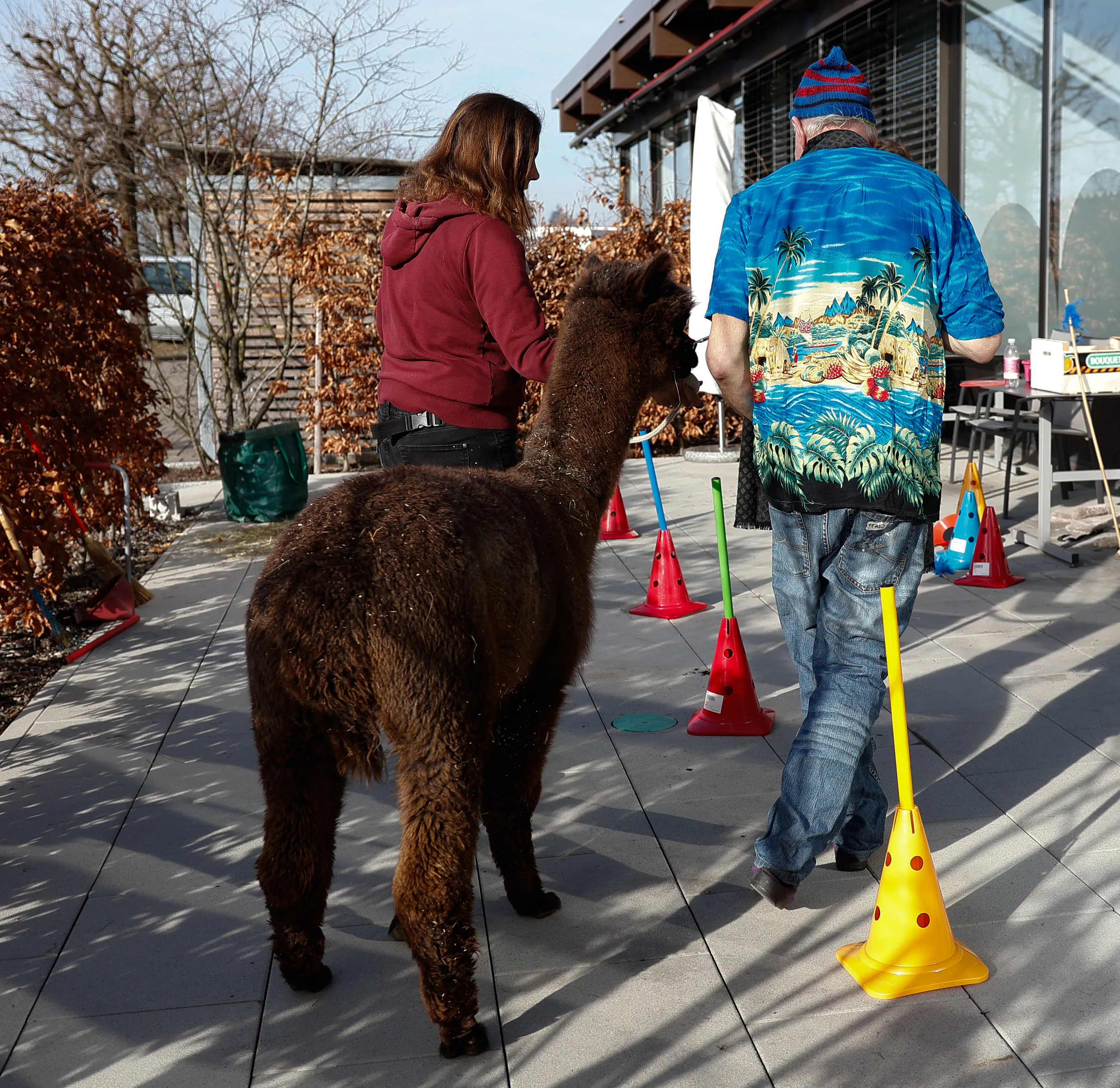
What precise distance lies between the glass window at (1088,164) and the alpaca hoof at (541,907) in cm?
794

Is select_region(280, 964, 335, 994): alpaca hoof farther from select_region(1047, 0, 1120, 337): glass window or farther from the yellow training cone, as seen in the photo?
select_region(1047, 0, 1120, 337): glass window

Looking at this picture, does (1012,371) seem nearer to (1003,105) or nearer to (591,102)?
(1003,105)

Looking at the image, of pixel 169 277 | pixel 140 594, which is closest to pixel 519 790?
pixel 140 594

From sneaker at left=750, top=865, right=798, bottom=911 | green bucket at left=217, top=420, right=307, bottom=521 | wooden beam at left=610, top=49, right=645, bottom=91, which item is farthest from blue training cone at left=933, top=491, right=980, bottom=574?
wooden beam at left=610, top=49, right=645, bottom=91

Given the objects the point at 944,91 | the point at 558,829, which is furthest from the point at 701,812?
the point at 944,91

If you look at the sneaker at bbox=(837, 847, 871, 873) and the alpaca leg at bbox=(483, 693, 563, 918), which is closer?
the alpaca leg at bbox=(483, 693, 563, 918)

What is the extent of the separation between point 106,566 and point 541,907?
498cm

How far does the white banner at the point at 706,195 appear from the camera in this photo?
10.2m

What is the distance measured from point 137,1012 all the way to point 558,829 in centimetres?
150

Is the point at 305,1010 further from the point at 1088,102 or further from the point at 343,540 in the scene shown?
the point at 1088,102

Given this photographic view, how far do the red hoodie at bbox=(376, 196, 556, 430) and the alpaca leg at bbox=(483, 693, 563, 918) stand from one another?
0.97 m

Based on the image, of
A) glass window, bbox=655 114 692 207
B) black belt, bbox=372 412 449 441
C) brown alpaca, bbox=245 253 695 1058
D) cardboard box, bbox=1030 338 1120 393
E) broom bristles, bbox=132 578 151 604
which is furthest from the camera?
glass window, bbox=655 114 692 207

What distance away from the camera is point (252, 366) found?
1403 cm

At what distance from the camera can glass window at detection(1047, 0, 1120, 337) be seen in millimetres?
9086
